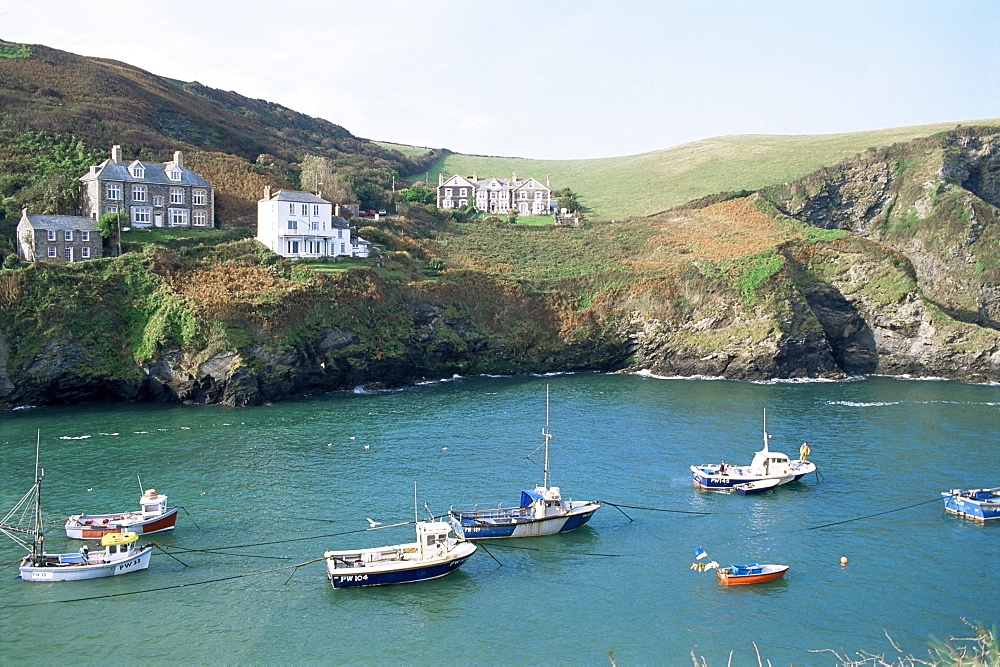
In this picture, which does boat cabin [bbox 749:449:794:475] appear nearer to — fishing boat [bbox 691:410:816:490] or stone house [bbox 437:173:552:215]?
fishing boat [bbox 691:410:816:490]

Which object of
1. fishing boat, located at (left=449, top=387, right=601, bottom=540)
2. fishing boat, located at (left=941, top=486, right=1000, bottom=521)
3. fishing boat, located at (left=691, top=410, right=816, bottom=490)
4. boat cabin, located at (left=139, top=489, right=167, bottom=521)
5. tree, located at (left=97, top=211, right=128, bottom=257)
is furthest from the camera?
tree, located at (left=97, top=211, right=128, bottom=257)

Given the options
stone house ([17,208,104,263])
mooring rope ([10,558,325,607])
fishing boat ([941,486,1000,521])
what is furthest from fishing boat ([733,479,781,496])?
stone house ([17,208,104,263])

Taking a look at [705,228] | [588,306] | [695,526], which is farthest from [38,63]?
[695,526]

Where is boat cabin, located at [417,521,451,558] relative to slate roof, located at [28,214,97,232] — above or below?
below

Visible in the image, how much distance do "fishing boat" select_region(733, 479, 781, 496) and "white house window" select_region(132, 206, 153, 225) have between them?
7528cm

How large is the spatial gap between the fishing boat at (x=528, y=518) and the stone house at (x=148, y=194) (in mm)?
67325

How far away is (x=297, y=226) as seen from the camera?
9844 cm

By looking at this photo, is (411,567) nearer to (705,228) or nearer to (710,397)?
(710,397)

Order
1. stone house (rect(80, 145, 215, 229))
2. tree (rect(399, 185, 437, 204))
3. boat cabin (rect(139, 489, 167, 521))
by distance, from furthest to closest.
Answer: tree (rect(399, 185, 437, 204))
stone house (rect(80, 145, 215, 229))
boat cabin (rect(139, 489, 167, 521))

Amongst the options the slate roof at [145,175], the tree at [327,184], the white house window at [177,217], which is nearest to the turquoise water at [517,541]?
the white house window at [177,217]

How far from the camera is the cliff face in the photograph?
328 ft

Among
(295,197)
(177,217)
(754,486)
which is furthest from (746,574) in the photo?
(177,217)

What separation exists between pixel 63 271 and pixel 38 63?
63786 mm

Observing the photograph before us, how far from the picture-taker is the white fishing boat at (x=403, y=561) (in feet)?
137
